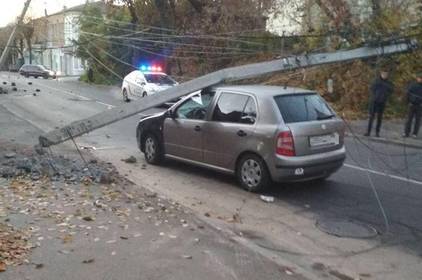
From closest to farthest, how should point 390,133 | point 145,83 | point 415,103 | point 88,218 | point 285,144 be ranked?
point 88,218
point 285,144
point 415,103
point 390,133
point 145,83

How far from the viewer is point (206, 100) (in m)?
9.10

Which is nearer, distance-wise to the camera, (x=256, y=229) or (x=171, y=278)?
(x=171, y=278)

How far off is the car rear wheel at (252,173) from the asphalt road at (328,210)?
Result: 15 centimetres

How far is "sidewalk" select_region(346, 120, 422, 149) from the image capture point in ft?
44.6

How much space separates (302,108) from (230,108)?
118 centimetres

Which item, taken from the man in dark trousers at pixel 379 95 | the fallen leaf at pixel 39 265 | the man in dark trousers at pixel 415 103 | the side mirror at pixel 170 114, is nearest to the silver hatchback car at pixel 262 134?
the side mirror at pixel 170 114

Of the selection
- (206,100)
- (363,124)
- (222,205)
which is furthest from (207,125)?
(363,124)

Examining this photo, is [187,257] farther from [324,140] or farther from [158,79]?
[158,79]

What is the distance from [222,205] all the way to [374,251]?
2.45 m

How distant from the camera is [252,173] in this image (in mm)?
8250

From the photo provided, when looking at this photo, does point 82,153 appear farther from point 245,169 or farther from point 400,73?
point 400,73

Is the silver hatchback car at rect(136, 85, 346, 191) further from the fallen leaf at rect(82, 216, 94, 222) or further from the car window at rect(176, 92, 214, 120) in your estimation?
the fallen leaf at rect(82, 216, 94, 222)

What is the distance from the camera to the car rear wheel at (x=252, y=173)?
26.4 feet

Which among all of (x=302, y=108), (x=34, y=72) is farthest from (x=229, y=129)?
(x=34, y=72)
